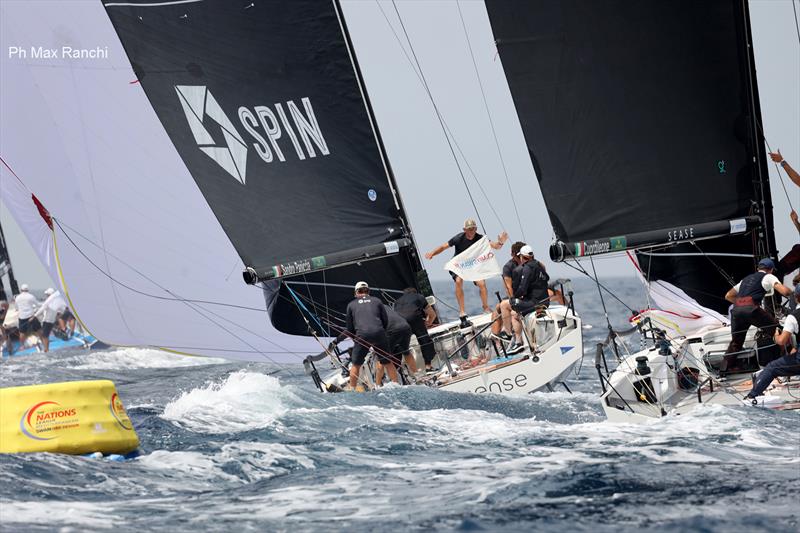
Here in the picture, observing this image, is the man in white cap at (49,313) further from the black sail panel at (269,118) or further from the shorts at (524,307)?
the shorts at (524,307)

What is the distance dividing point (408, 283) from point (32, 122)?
6204mm

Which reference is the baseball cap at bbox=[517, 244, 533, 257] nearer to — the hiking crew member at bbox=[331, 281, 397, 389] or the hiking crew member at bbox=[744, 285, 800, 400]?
the hiking crew member at bbox=[331, 281, 397, 389]

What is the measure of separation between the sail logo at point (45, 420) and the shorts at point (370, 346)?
4.93m

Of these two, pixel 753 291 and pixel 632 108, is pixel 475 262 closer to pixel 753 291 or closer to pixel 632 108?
pixel 632 108

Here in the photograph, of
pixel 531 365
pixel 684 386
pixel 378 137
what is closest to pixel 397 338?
pixel 531 365

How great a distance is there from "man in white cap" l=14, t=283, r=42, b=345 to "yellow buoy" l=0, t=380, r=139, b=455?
816 inches

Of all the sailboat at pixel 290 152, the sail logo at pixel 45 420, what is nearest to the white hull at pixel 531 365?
the sailboat at pixel 290 152

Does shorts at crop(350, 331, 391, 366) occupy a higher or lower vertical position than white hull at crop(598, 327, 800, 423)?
higher

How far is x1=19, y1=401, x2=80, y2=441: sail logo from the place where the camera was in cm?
870

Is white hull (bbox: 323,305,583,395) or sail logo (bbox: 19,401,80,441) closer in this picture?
sail logo (bbox: 19,401,80,441)

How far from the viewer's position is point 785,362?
10.1m

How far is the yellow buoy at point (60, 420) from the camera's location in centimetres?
868

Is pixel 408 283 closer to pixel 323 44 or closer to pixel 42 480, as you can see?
pixel 323 44

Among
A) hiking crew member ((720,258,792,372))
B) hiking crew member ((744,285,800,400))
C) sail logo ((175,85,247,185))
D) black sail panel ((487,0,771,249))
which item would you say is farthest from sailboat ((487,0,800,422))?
sail logo ((175,85,247,185))
